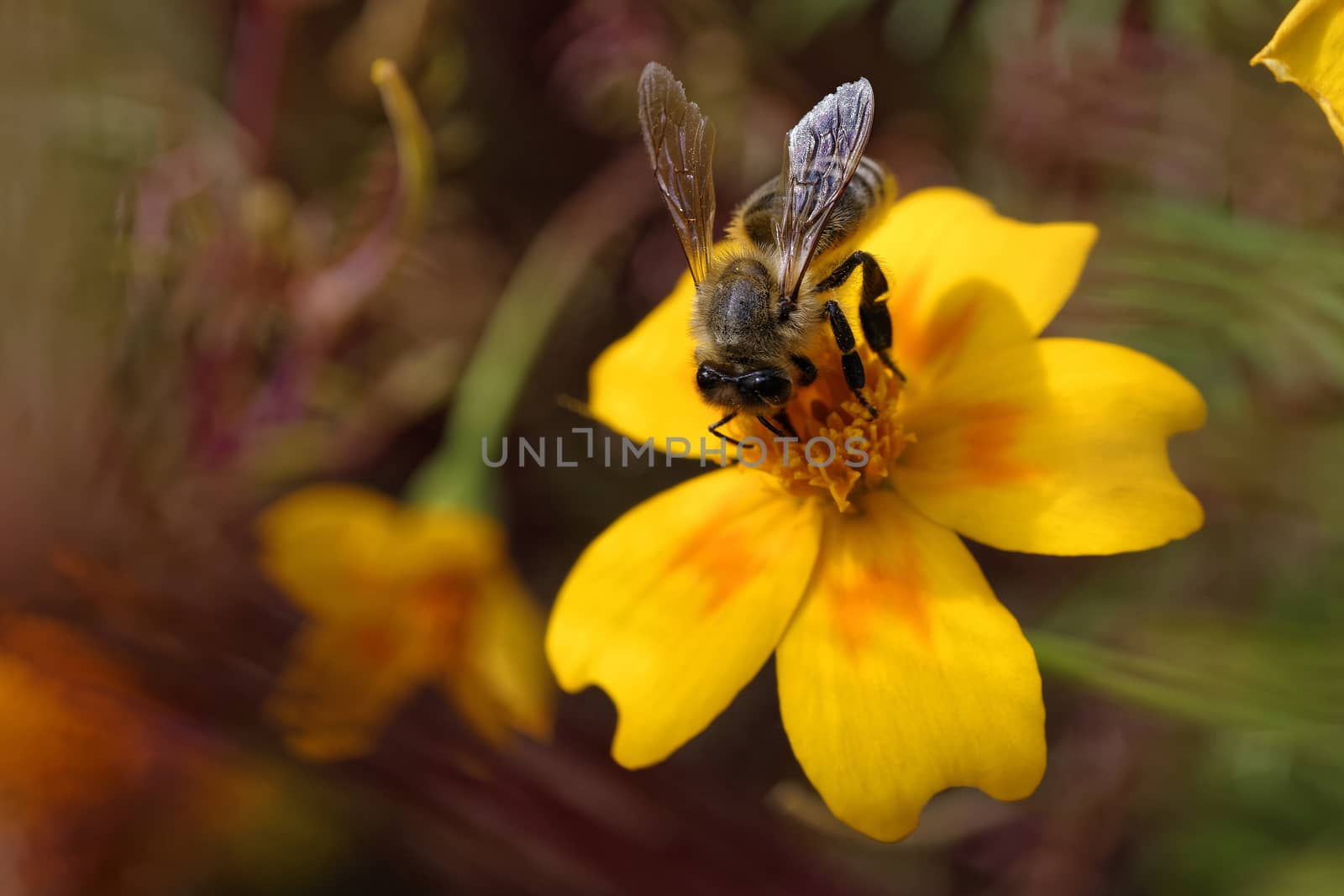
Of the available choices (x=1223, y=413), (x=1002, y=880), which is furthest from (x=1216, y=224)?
(x=1002, y=880)

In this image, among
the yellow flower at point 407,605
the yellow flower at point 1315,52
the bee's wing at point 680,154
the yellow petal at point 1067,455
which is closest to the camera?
the yellow flower at point 1315,52

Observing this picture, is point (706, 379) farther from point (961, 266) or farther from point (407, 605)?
point (407, 605)

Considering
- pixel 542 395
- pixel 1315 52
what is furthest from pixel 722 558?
pixel 542 395

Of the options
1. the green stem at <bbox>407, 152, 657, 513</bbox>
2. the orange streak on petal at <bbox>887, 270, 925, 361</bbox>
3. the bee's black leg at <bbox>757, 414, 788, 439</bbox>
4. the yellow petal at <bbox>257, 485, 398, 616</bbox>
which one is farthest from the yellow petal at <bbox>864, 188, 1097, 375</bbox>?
the yellow petal at <bbox>257, 485, 398, 616</bbox>

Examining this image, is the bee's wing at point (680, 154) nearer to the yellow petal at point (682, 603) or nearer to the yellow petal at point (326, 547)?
the yellow petal at point (682, 603)

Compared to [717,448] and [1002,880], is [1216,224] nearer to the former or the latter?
[717,448]

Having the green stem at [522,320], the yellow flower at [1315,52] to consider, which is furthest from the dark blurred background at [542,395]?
the yellow flower at [1315,52]
